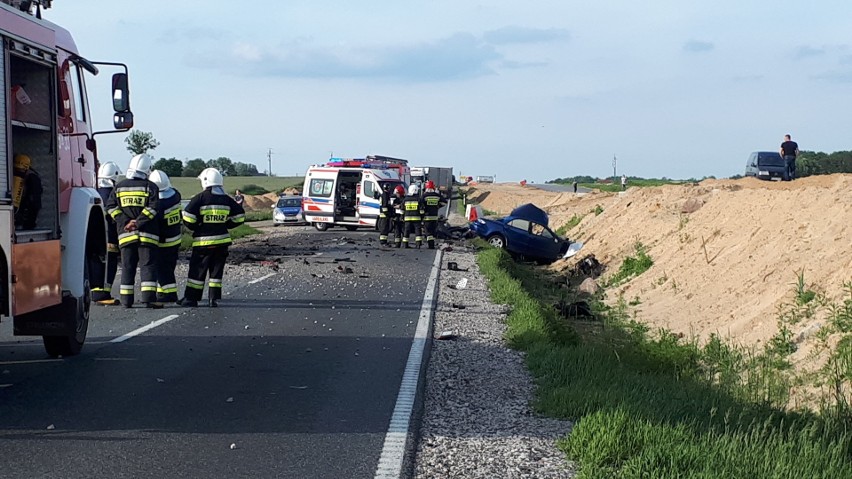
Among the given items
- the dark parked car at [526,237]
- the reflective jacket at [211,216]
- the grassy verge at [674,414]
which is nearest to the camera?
the grassy verge at [674,414]

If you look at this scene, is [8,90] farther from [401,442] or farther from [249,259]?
[249,259]

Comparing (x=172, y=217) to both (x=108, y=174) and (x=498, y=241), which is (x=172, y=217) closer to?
(x=108, y=174)

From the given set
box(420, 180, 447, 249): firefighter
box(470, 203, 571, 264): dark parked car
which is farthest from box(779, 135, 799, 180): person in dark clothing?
box(420, 180, 447, 249): firefighter

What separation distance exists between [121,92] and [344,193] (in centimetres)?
2860

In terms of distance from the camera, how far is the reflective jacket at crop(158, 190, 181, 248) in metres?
13.3

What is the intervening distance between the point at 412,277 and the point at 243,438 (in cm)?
1335

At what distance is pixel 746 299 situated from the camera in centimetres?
1539

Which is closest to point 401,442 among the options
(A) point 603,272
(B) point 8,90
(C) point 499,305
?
(B) point 8,90

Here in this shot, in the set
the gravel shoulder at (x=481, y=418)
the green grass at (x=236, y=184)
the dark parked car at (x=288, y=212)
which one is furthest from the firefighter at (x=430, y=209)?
the green grass at (x=236, y=184)

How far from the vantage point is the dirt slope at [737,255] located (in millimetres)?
14039

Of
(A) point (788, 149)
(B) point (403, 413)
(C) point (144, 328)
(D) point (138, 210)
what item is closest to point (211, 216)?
(D) point (138, 210)

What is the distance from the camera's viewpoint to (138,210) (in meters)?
13.3

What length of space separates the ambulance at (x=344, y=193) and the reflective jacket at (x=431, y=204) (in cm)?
842

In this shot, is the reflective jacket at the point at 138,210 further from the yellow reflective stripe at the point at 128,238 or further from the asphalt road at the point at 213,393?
the asphalt road at the point at 213,393
